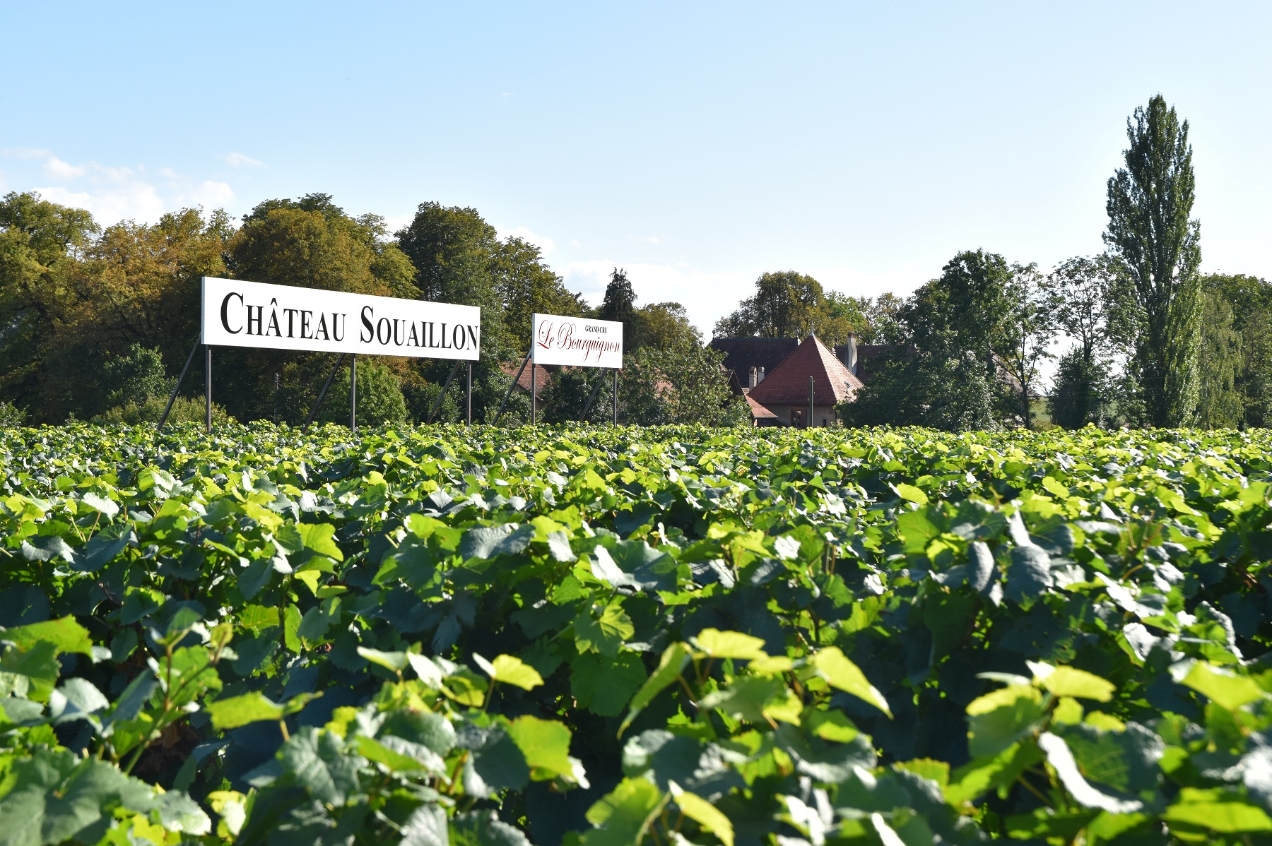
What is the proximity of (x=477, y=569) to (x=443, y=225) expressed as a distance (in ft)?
199

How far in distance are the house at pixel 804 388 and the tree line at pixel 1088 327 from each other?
1547 cm

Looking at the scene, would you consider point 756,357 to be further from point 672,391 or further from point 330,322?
point 330,322

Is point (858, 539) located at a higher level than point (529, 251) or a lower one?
lower

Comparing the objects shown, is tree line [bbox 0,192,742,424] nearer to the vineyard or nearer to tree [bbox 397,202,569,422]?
tree [bbox 397,202,569,422]

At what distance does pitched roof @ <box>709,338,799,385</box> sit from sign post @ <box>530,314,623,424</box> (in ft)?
161

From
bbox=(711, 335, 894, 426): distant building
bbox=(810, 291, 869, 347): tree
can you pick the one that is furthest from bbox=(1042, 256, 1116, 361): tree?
bbox=(810, 291, 869, 347): tree

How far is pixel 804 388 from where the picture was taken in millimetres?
60281

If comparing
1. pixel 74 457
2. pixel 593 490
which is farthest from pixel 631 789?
pixel 74 457

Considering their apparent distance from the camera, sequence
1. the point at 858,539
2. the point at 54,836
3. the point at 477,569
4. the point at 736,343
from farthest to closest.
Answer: the point at 736,343 → the point at 858,539 → the point at 477,569 → the point at 54,836

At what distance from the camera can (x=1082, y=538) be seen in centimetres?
244

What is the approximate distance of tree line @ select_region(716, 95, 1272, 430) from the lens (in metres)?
39.3

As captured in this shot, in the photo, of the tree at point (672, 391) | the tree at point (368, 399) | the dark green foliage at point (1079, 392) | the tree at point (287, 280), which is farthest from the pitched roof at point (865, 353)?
the tree at point (287, 280)

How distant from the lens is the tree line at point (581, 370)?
3800 cm

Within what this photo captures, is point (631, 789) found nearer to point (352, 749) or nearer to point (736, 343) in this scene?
point (352, 749)
